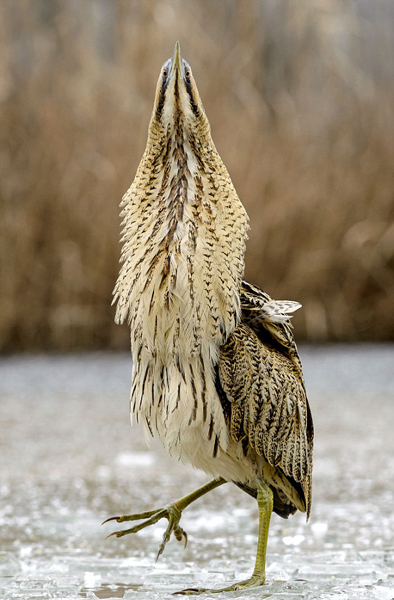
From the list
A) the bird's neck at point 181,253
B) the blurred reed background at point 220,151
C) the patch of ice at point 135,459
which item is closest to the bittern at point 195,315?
the bird's neck at point 181,253

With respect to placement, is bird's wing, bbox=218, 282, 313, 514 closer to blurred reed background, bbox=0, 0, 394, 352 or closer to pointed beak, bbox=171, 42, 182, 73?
pointed beak, bbox=171, 42, 182, 73

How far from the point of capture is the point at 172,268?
13.1 ft

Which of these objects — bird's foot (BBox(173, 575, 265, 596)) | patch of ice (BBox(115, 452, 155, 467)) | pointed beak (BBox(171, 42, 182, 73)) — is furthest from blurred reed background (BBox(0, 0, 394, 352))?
bird's foot (BBox(173, 575, 265, 596))

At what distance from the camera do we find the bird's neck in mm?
4004

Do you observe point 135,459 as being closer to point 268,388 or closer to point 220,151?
point 268,388

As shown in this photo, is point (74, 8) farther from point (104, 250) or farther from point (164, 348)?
point (164, 348)

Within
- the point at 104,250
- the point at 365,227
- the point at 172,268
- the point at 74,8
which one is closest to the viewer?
the point at 172,268

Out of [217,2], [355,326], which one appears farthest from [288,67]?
[355,326]

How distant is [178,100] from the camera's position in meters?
3.98

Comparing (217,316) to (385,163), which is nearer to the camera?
(217,316)

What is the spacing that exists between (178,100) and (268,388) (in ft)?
3.55

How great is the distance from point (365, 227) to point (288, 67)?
1.93m

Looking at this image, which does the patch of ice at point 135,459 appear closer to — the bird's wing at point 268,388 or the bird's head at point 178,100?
the bird's wing at point 268,388

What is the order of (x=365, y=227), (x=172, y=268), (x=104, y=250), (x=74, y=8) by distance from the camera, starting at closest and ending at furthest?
(x=172, y=268)
(x=104, y=250)
(x=365, y=227)
(x=74, y=8)
